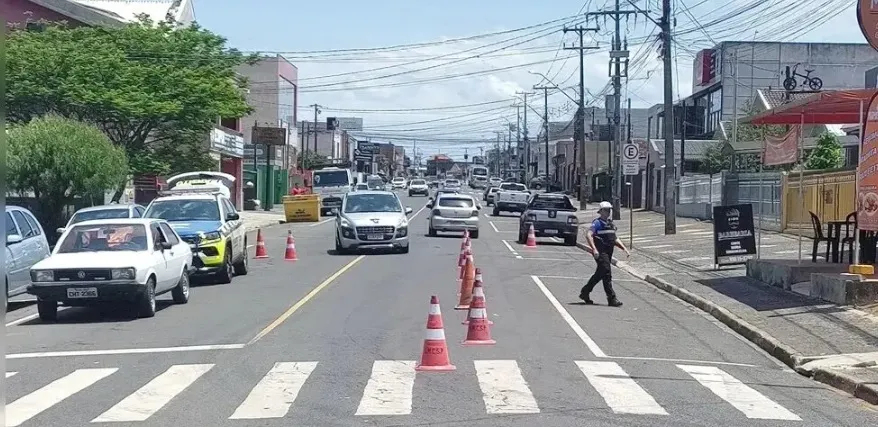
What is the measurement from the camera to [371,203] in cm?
3111

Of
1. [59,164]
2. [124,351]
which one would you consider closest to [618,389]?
[124,351]

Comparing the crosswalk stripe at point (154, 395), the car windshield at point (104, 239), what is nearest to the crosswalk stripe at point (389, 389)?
the crosswalk stripe at point (154, 395)

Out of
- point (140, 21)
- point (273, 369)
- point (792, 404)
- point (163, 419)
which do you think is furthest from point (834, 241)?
point (140, 21)

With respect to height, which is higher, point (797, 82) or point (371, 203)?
point (797, 82)

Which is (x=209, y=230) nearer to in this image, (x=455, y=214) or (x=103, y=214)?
(x=103, y=214)

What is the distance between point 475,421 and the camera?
946 centimetres

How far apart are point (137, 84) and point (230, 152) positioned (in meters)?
19.6

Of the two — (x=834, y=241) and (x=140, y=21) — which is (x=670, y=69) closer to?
(x=834, y=241)

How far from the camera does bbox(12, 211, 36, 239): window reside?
18.8 m

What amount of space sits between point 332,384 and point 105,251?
7314mm

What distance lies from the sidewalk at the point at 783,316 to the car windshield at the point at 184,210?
931 cm

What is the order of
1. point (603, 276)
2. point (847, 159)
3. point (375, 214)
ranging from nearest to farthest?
point (603, 276) < point (375, 214) < point (847, 159)

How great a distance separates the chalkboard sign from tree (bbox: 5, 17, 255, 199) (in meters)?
18.1

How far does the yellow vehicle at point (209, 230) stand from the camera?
22.0 meters
